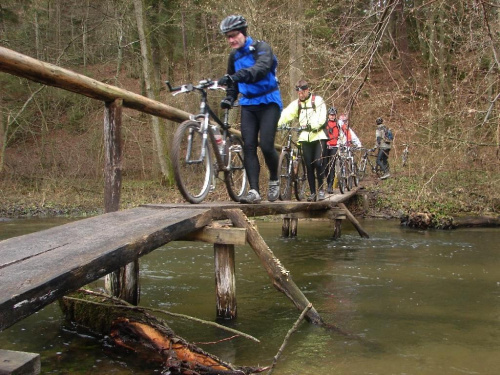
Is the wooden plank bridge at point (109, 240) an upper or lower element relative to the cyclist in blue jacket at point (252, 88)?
lower

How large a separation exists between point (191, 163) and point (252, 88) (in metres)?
1.09

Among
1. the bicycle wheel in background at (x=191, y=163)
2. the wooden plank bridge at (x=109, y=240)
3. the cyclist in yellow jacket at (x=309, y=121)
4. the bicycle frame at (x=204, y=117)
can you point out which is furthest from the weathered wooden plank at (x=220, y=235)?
the cyclist in yellow jacket at (x=309, y=121)

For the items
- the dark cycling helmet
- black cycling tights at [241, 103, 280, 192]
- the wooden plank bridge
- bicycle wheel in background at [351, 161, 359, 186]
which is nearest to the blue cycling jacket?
black cycling tights at [241, 103, 280, 192]

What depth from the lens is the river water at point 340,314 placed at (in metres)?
3.99

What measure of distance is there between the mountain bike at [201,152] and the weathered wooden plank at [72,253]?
2.61ft

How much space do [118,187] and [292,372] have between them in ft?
7.93

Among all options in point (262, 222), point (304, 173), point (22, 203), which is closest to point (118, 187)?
point (304, 173)

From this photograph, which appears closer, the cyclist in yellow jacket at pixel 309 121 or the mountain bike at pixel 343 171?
the cyclist in yellow jacket at pixel 309 121

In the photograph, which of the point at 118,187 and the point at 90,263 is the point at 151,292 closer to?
the point at 118,187

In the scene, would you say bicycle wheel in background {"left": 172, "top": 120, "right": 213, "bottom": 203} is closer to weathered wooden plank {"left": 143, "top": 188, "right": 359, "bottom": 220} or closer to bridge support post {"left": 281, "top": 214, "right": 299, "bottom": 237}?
weathered wooden plank {"left": 143, "top": 188, "right": 359, "bottom": 220}

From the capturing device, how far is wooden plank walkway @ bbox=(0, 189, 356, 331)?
2508 mm

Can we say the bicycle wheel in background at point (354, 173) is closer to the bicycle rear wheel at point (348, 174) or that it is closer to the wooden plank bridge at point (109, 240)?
the bicycle rear wheel at point (348, 174)

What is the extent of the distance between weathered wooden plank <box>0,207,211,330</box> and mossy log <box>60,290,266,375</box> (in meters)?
0.66

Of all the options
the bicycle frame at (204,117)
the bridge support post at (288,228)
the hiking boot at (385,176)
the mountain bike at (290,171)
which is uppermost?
the bicycle frame at (204,117)
